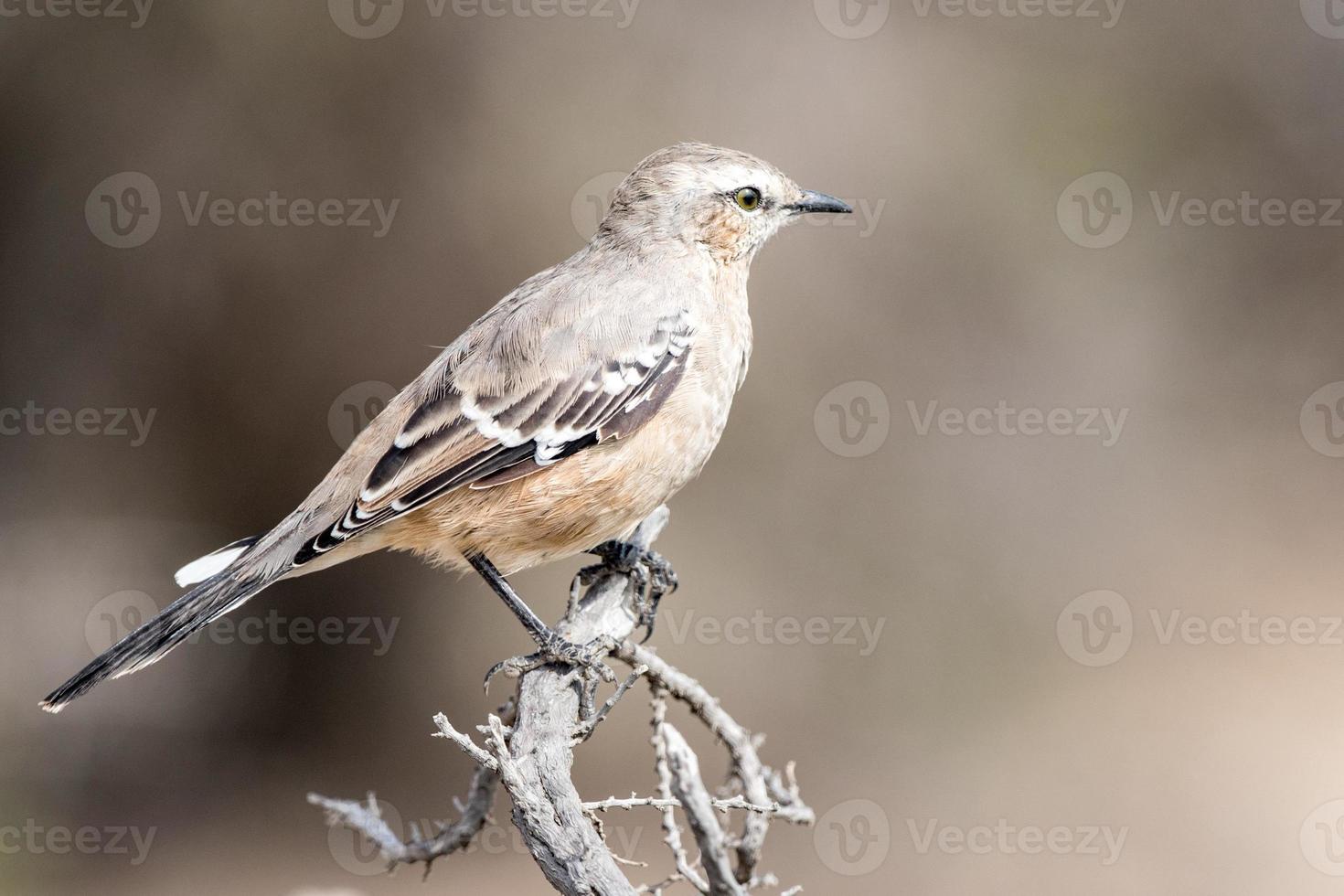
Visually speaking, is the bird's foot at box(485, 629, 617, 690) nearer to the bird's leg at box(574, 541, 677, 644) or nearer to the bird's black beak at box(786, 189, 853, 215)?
the bird's leg at box(574, 541, 677, 644)

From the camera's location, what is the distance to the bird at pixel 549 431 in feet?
13.7

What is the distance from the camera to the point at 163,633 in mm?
3961

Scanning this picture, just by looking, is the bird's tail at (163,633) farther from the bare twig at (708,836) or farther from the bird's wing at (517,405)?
the bare twig at (708,836)

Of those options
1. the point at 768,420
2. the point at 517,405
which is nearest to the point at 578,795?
the point at 517,405

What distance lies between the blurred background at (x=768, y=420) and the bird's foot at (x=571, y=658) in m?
3.28

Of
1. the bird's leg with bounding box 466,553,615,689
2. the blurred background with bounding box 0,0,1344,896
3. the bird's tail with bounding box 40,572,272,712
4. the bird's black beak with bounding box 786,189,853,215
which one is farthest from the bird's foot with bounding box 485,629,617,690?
the blurred background with bounding box 0,0,1344,896

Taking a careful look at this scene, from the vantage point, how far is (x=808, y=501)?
Answer: 8.03m

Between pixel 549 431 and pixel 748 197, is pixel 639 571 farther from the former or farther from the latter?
pixel 748 197

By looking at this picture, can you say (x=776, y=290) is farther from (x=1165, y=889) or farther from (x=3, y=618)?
(x=3, y=618)

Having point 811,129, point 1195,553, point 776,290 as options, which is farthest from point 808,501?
point 1195,553

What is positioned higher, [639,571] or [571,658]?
[639,571]

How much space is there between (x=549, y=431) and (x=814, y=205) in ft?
4.88

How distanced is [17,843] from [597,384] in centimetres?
543

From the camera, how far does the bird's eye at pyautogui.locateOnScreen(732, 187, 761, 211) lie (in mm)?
4703
